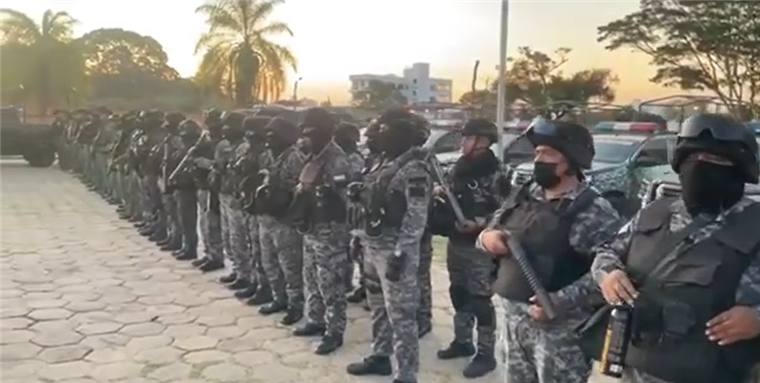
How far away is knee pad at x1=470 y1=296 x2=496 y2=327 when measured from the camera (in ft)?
15.3

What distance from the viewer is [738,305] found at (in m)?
2.15

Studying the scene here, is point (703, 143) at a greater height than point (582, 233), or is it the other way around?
point (703, 143)

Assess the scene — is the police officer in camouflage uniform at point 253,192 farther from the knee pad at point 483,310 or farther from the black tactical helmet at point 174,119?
the black tactical helmet at point 174,119

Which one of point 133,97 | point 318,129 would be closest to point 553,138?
point 318,129

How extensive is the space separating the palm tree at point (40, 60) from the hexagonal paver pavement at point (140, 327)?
55.0 feet

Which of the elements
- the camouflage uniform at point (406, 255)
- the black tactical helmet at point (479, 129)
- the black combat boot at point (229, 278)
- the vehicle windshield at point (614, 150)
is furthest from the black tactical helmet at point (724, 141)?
the vehicle windshield at point (614, 150)

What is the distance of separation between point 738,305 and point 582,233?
80 cm

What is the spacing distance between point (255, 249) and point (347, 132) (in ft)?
5.10

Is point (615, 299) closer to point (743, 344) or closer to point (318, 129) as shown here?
point (743, 344)

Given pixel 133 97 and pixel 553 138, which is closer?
pixel 553 138

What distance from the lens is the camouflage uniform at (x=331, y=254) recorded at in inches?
195

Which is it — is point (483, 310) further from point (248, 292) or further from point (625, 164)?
point (625, 164)

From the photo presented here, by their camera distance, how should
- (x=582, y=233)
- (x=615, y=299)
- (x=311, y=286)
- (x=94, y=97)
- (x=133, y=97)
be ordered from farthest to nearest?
(x=133, y=97), (x=94, y=97), (x=311, y=286), (x=582, y=233), (x=615, y=299)

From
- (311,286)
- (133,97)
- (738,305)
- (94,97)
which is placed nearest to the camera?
(738,305)
